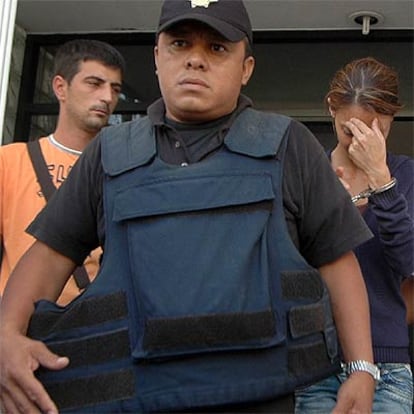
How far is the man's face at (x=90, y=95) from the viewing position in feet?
10.5

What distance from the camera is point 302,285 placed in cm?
179

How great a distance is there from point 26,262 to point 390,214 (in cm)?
110

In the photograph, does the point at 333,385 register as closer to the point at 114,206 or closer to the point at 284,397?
the point at 284,397

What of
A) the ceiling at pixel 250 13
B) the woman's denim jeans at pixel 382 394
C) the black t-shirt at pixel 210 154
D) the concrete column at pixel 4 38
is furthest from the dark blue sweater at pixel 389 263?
the ceiling at pixel 250 13

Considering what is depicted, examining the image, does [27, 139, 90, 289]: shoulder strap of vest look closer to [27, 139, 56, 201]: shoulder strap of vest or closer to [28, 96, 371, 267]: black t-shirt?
[27, 139, 56, 201]: shoulder strap of vest

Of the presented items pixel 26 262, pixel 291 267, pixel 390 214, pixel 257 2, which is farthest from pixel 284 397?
pixel 257 2

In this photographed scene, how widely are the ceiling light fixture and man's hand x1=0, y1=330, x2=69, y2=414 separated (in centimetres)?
371

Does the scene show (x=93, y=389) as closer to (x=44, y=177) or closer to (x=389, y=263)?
(x=389, y=263)

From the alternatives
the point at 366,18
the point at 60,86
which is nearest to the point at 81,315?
the point at 60,86

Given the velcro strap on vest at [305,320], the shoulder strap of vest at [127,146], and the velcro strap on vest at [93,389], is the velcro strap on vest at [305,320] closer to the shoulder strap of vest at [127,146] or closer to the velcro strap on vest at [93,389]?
the velcro strap on vest at [93,389]

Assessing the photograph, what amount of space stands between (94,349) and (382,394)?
1.08m

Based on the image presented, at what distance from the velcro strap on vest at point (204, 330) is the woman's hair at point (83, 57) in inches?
Answer: 73.8

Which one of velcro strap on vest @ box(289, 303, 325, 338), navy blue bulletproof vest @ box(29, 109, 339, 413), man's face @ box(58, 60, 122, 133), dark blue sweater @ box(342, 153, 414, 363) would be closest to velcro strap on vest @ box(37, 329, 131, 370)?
navy blue bulletproof vest @ box(29, 109, 339, 413)

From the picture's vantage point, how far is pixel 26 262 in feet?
6.43
